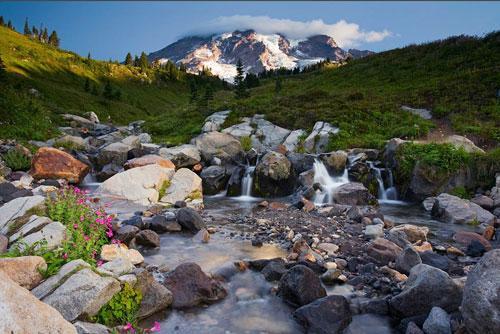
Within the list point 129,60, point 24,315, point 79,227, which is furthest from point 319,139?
point 129,60

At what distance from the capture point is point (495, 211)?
15578 millimetres

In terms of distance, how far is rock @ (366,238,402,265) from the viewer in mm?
9609

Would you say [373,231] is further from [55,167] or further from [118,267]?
[55,167]

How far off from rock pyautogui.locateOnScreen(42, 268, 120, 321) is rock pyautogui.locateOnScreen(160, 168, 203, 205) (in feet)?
34.3

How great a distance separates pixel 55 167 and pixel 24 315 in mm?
18450

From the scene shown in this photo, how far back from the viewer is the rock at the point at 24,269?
6.22 meters

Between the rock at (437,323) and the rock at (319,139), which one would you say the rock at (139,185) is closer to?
the rock at (319,139)

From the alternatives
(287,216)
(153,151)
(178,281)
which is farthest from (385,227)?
(153,151)

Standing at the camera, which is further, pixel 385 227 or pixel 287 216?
pixel 287 216

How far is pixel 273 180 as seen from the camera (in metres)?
21.0

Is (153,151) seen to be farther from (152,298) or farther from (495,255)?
(495,255)

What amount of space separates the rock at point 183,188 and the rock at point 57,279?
33.3 ft

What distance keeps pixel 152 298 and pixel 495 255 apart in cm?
583

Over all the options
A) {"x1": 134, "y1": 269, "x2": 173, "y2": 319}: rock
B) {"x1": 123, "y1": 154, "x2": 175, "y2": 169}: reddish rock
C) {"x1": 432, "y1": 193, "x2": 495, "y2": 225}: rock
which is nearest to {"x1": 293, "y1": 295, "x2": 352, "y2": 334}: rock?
{"x1": 134, "y1": 269, "x2": 173, "y2": 319}: rock
